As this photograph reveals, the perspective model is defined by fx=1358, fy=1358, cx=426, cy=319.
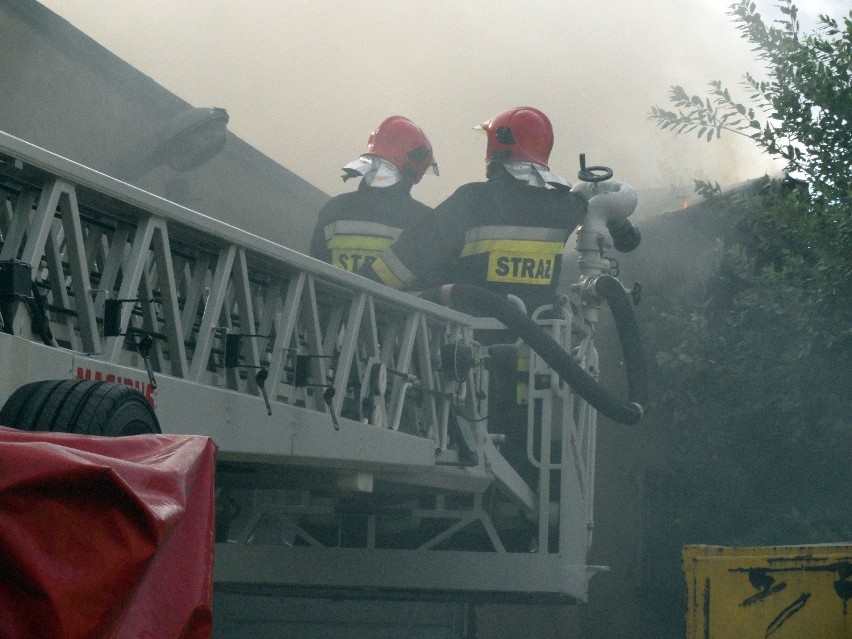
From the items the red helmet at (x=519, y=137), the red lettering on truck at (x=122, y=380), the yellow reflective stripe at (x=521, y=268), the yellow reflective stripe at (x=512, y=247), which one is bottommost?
the red lettering on truck at (x=122, y=380)

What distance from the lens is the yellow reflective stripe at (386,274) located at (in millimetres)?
6281

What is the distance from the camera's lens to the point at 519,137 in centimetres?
718

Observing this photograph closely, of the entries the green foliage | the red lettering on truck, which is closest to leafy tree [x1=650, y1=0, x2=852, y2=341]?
the green foliage

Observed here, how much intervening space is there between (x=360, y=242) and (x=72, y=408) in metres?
3.77

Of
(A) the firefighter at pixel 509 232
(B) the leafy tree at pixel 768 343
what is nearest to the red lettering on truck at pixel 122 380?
(A) the firefighter at pixel 509 232

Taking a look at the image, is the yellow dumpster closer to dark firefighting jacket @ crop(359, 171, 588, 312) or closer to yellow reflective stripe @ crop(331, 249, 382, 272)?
dark firefighting jacket @ crop(359, 171, 588, 312)

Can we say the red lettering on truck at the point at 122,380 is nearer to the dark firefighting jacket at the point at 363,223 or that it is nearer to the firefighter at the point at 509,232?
the firefighter at the point at 509,232

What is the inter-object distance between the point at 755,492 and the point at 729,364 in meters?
1.22

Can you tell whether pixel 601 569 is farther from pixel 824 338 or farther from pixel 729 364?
pixel 729 364

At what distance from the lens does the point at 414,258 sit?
6285 millimetres

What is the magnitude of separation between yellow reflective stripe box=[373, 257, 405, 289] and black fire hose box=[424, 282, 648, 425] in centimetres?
16

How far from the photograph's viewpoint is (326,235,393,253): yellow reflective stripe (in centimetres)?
702

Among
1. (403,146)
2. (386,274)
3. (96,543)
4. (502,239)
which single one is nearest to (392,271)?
(386,274)

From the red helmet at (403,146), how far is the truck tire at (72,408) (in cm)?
413
